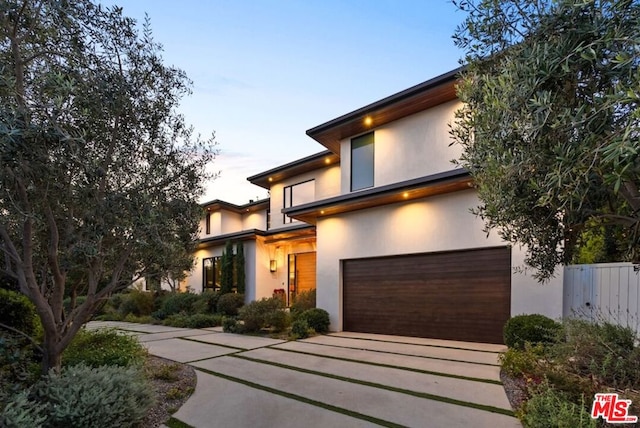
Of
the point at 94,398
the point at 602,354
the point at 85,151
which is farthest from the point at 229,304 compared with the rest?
the point at 602,354

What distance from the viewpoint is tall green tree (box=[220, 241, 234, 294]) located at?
56.8 feet

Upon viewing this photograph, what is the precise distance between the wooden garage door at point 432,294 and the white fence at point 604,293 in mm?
1307

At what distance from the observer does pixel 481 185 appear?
170 inches

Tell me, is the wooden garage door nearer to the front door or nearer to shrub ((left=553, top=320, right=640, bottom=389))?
shrub ((left=553, top=320, right=640, bottom=389))

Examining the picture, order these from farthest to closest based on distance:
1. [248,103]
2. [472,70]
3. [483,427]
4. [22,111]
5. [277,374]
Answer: [248,103] → [277,374] → [472,70] → [483,427] → [22,111]

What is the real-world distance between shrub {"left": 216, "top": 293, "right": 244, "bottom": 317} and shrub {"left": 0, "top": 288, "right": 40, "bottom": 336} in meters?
8.74

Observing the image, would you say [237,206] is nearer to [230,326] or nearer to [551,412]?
[230,326]

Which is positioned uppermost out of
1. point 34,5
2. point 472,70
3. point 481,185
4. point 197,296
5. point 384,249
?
point 34,5

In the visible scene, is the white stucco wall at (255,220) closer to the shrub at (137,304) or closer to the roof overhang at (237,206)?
the roof overhang at (237,206)

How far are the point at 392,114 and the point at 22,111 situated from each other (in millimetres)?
9766

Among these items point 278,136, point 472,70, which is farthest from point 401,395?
point 278,136

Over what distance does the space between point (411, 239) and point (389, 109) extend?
416 centimetres

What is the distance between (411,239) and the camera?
10195 mm

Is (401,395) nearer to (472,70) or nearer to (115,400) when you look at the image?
(115,400)
